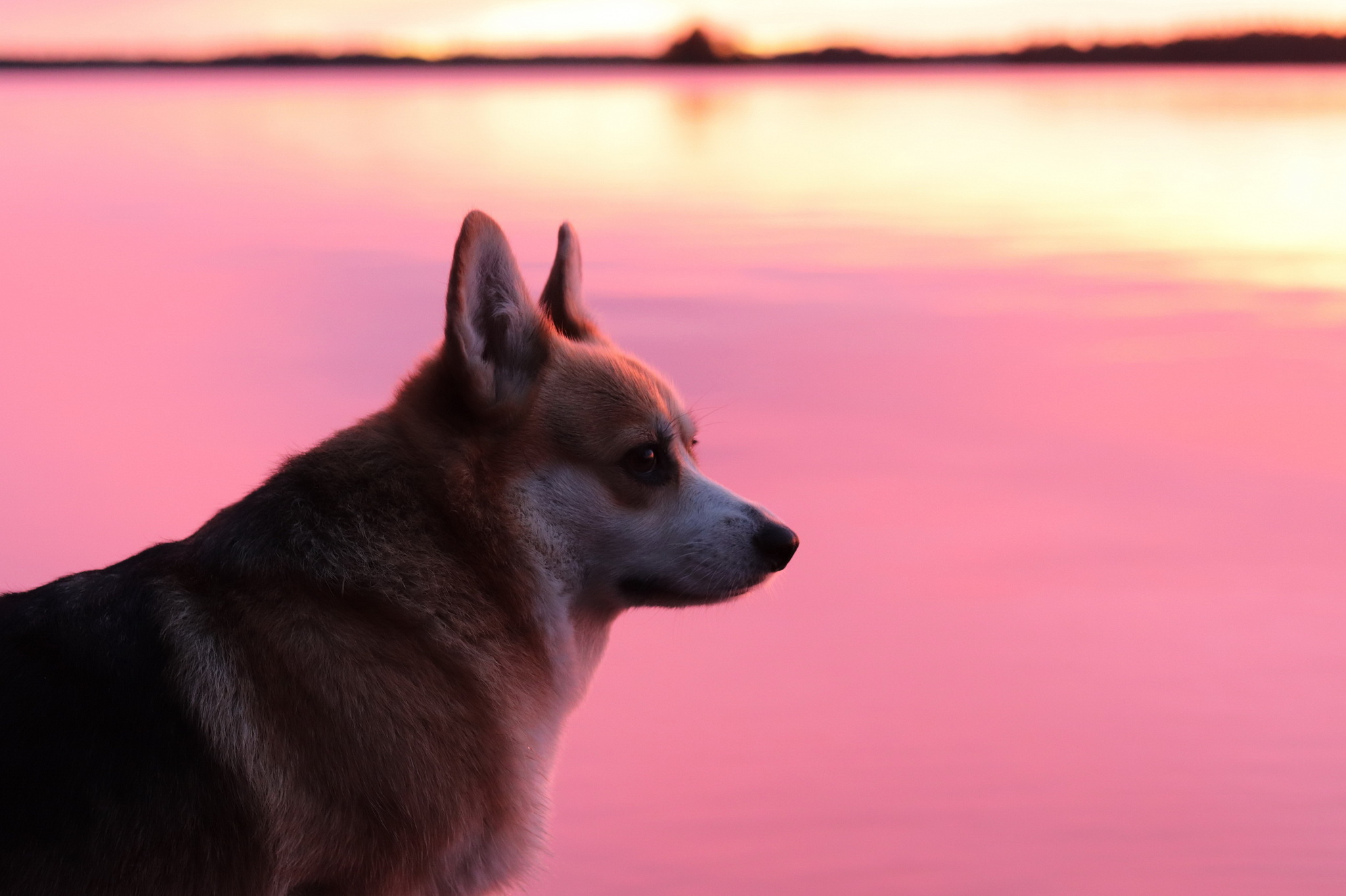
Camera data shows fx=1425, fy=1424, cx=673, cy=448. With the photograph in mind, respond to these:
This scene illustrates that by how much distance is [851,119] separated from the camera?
43469 millimetres

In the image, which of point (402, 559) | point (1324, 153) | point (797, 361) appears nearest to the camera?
point (402, 559)

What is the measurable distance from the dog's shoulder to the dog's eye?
4.68ft

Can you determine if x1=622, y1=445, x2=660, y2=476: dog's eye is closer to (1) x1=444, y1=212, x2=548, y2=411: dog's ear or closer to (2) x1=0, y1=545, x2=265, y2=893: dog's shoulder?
(1) x1=444, y1=212, x2=548, y2=411: dog's ear

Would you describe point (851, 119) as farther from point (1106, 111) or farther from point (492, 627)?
point (492, 627)

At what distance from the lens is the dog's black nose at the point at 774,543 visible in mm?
4410

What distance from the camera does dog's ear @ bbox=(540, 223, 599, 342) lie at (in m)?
4.89

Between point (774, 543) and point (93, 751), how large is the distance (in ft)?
6.65

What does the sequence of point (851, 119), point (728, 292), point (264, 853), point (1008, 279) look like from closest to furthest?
point (264, 853) → point (728, 292) → point (1008, 279) → point (851, 119)

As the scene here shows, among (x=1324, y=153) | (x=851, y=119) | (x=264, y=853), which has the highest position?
(x=851, y=119)

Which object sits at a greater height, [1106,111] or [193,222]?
[1106,111]

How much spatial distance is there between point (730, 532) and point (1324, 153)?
2803cm

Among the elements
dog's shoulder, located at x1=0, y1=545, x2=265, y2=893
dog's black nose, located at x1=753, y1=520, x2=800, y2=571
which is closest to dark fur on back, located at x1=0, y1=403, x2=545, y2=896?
dog's shoulder, located at x1=0, y1=545, x2=265, y2=893

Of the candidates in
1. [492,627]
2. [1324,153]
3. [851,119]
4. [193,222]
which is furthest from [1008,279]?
[851,119]

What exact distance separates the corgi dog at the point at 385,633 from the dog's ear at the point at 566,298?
34 cm
